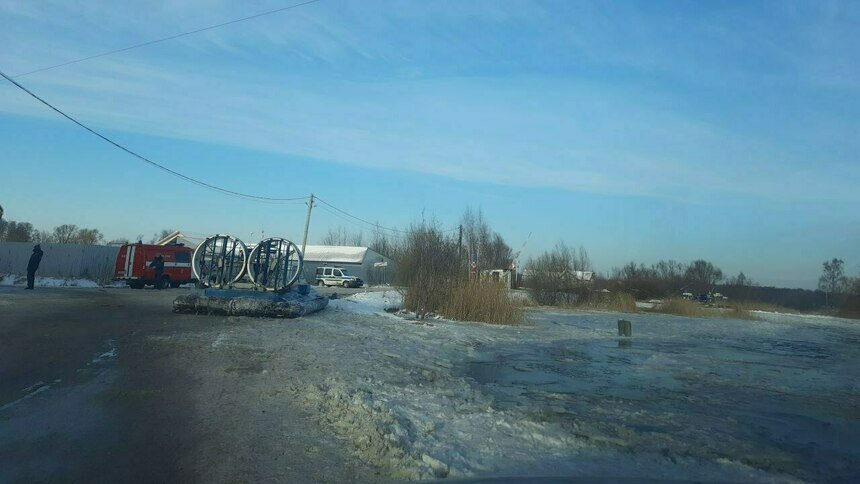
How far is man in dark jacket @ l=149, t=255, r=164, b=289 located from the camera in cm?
3278

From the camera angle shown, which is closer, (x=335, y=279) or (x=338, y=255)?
(x=335, y=279)

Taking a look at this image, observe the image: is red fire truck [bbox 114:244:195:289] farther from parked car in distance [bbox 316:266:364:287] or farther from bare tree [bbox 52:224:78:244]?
bare tree [bbox 52:224:78:244]

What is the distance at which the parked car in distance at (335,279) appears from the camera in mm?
60938

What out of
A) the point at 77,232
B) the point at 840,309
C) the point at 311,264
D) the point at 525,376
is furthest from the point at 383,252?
the point at 525,376

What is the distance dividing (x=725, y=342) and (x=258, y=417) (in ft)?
58.5

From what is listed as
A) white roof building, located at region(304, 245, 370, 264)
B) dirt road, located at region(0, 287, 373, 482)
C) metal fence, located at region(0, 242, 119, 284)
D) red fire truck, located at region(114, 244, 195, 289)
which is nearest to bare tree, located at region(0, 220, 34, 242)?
white roof building, located at region(304, 245, 370, 264)

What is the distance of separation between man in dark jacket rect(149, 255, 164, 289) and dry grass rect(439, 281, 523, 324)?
18.3m

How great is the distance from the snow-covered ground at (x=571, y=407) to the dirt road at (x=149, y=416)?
552mm

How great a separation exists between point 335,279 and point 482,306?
41.2 meters

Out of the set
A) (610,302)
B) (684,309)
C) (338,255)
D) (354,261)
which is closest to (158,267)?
(610,302)

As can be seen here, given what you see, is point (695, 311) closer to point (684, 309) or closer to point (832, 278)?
point (684, 309)

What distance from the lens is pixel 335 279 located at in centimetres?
6156

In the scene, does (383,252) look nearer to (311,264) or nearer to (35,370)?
(311,264)

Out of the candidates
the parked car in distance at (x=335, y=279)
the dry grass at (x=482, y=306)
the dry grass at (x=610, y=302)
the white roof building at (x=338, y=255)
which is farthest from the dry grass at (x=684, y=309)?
the white roof building at (x=338, y=255)
